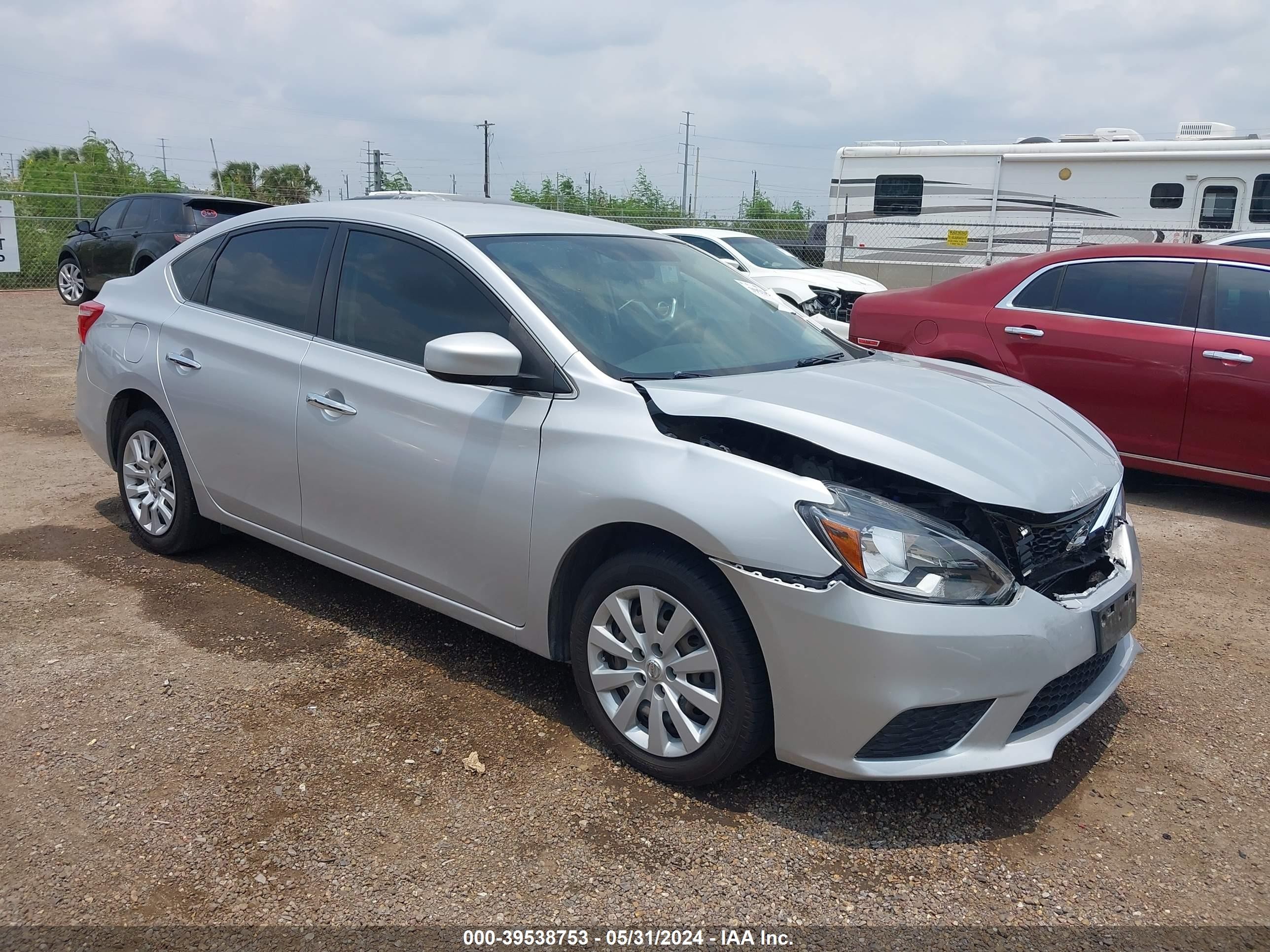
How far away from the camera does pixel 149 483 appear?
15.4ft

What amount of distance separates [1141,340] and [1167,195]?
1107 centimetres

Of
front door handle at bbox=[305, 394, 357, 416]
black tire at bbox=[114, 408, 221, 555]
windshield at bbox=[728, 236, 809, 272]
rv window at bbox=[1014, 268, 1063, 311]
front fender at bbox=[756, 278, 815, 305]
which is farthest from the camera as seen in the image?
windshield at bbox=[728, 236, 809, 272]

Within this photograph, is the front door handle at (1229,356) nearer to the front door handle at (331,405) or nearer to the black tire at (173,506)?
the front door handle at (331,405)

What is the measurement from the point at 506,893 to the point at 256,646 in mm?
1840

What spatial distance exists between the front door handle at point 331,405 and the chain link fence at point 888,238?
40.3 feet

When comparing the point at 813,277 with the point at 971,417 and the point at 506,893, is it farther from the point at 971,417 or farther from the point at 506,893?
the point at 506,893

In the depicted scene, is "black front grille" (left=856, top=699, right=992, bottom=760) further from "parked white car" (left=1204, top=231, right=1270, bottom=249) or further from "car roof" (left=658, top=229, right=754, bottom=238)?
"car roof" (left=658, top=229, right=754, bottom=238)

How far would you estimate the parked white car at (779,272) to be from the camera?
37.6 feet

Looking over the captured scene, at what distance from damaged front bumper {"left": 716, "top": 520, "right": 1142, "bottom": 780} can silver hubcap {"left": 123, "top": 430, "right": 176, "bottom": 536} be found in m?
3.07

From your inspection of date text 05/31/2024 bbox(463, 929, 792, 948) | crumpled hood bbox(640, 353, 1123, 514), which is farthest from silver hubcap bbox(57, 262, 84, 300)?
date text 05/31/2024 bbox(463, 929, 792, 948)

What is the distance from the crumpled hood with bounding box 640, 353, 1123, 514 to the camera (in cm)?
278

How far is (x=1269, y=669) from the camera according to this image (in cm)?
383

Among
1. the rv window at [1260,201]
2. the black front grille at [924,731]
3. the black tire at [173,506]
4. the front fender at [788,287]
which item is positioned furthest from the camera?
the rv window at [1260,201]

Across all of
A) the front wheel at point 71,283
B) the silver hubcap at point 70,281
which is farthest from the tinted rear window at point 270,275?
the silver hubcap at point 70,281
